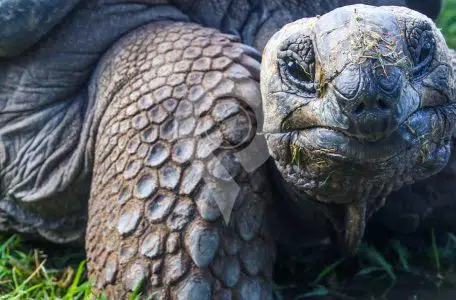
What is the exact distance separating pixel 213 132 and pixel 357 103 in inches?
23.8

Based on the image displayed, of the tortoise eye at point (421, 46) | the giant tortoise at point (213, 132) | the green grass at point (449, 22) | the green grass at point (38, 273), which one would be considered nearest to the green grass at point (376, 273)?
the giant tortoise at point (213, 132)

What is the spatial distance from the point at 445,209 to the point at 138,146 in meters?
1.04

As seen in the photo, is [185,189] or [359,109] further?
[185,189]

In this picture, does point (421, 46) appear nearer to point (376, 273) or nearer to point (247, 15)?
point (376, 273)

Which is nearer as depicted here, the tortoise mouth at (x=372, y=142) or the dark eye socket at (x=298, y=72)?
the tortoise mouth at (x=372, y=142)

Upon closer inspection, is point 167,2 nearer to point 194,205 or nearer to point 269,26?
point 269,26

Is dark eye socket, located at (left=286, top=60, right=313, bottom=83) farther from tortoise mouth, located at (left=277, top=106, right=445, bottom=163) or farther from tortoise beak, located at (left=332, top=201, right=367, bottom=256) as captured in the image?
tortoise beak, located at (left=332, top=201, right=367, bottom=256)

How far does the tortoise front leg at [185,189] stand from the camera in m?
2.07

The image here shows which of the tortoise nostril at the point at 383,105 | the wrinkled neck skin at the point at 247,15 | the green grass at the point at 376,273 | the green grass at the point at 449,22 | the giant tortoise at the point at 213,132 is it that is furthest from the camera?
the green grass at the point at 449,22

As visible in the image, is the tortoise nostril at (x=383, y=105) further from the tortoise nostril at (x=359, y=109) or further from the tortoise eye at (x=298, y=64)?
the tortoise eye at (x=298, y=64)

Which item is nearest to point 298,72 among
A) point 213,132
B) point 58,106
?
point 213,132

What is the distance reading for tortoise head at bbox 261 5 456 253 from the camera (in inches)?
64.5

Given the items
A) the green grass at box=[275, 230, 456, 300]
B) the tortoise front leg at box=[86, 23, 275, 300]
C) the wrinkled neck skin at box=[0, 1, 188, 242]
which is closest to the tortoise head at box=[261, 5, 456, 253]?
the tortoise front leg at box=[86, 23, 275, 300]

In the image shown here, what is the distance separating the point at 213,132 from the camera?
2143mm
